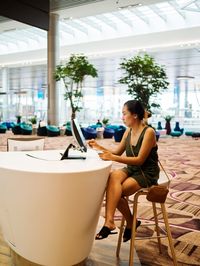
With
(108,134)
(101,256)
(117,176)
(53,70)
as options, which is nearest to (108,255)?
(101,256)

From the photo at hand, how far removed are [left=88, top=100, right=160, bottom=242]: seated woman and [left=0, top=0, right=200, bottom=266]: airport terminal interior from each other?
411mm

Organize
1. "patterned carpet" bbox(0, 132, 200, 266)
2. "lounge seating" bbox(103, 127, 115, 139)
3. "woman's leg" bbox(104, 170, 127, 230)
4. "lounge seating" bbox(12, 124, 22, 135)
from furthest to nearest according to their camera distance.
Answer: "lounge seating" bbox(12, 124, 22, 135), "lounge seating" bbox(103, 127, 115, 139), "patterned carpet" bbox(0, 132, 200, 266), "woman's leg" bbox(104, 170, 127, 230)

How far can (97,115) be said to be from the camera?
2727 centimetres

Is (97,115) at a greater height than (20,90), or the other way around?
(20,90)

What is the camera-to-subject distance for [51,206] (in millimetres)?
2275

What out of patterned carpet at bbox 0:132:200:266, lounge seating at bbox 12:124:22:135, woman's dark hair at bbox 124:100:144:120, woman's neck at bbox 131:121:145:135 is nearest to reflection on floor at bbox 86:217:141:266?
patterned carpet at bbox 0:132:200:266

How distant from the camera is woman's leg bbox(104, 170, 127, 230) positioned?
2514 millimetres

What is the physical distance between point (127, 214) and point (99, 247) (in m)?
0.62

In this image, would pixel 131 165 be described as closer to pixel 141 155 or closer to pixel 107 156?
pixel 141 155

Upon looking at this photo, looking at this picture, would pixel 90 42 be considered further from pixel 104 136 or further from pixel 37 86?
pixel 37 86

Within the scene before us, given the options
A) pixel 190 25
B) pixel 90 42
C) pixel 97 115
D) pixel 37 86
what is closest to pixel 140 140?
pixel 190 25

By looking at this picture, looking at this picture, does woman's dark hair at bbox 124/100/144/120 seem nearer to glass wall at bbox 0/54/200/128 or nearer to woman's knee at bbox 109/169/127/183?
woman's knee at bbox 109/169/127/183

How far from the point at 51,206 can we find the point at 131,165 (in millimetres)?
861

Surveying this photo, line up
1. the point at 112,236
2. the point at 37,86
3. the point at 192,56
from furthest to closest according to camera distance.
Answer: the point at 37,86, the point at 192,56, the point at 112,236
